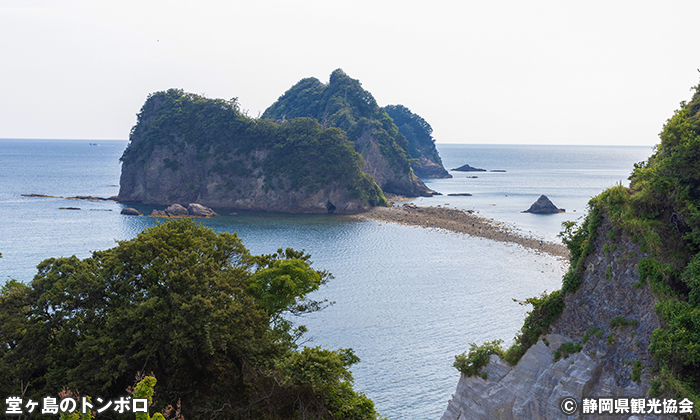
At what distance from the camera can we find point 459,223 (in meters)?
67.3

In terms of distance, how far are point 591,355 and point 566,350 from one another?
776 mm

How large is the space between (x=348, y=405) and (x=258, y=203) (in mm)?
64006

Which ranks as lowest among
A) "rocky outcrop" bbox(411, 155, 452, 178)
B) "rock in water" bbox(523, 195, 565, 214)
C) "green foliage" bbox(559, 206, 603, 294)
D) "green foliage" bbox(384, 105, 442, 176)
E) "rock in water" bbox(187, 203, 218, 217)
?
"rock in water" bbox(187, 203, 218, 217)

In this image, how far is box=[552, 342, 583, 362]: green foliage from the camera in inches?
615

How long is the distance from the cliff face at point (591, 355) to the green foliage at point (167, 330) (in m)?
5.74

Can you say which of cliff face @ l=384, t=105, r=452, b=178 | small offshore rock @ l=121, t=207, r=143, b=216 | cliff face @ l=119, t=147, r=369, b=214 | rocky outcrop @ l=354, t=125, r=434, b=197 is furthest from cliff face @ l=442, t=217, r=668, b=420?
cliff face @ l=384, t=105, r=452, b=178

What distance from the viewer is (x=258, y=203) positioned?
3182 inches

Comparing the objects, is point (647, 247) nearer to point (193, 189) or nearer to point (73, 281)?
point (73, 281)

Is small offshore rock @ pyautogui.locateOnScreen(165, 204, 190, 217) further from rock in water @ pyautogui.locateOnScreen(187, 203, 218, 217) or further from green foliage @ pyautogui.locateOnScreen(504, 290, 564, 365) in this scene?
green foliage @ pyautogui.locateOnScreen(504, 290, 564, 365)

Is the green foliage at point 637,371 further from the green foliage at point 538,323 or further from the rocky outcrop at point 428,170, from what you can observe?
the rocky outcrop at point 428,170

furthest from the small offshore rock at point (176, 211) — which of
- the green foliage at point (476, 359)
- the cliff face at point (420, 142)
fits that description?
the cliff face at point (420, 142)

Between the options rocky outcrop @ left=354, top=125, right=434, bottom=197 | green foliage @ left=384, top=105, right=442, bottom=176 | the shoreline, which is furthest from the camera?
green foliage @ left=384, top=105, right=442, bottom=176

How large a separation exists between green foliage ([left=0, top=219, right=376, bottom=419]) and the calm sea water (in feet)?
19.8

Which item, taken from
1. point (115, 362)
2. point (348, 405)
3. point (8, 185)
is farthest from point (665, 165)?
point (8, 185)
